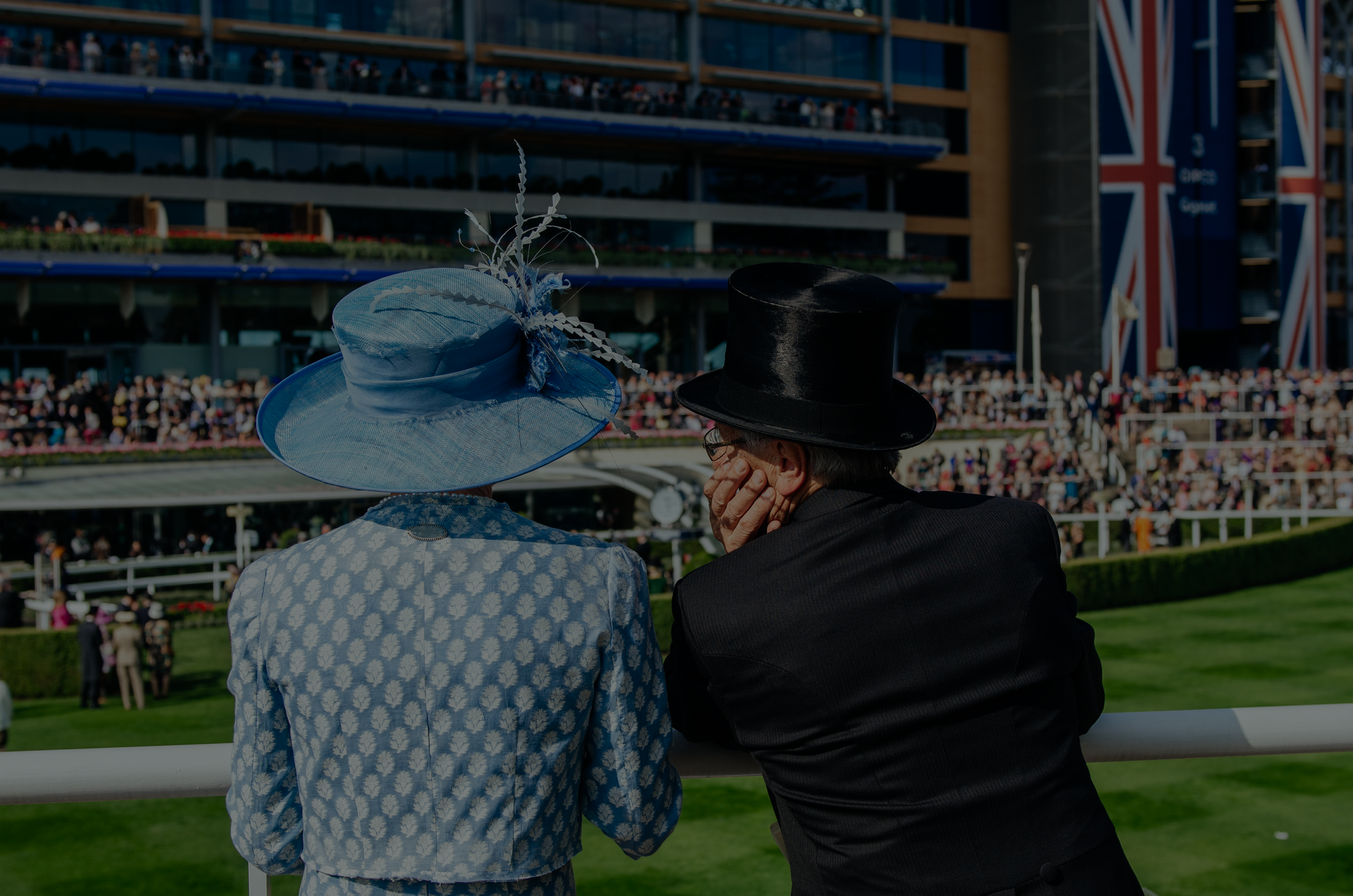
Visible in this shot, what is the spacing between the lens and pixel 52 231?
33.7 metres

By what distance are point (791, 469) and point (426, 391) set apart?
64 cm

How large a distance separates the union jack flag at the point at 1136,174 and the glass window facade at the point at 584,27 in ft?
51.3

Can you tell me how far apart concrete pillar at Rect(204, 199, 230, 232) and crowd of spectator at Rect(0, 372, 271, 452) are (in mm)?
6694

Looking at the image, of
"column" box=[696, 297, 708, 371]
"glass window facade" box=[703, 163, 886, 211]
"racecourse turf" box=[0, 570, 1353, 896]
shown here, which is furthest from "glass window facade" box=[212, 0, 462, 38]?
"racecourse turf" box=[0, 570, 1353, 896]

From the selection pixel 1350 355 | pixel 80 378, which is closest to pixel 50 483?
pixel 80 378

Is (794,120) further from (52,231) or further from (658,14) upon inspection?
(52,231)

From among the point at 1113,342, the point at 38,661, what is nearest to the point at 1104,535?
the point at 38,661

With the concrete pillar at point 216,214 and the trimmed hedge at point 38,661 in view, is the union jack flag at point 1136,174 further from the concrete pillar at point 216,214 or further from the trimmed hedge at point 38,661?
the trimmed hedge at point 38,661

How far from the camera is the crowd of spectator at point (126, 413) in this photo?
28812 mm

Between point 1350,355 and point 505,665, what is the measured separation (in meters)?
62.2

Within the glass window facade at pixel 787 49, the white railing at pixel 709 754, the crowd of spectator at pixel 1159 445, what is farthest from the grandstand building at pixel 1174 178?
the white railing at pixel 709 754

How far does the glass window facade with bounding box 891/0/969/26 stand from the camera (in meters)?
48.2

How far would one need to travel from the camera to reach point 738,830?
11719 millimetres

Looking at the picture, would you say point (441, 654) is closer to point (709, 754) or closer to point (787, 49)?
point (709, 754)
